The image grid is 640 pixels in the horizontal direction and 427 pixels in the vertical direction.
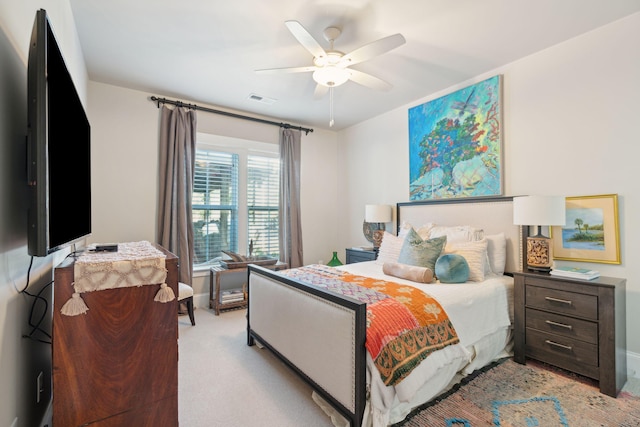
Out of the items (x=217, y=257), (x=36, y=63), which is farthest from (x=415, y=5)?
(x=217, y=257)

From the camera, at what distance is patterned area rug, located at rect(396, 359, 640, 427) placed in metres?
1.75

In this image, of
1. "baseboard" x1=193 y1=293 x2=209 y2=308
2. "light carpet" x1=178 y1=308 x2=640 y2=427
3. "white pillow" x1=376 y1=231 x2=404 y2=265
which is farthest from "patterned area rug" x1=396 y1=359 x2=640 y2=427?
"baseboard" x1=193 y1=293 x2=209 y2=308

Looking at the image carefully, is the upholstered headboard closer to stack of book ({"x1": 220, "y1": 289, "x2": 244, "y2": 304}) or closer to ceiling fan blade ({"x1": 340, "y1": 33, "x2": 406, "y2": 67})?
ceiling fan blade ({"x1": 340, "y1": 33, "x2": 406, "y2": 67})

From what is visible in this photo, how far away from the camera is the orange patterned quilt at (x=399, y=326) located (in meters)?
1.59

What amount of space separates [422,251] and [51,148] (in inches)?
104

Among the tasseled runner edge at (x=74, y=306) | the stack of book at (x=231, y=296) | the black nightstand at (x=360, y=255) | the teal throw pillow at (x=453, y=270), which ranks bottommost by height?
the stack of book at (x=231, y=296)

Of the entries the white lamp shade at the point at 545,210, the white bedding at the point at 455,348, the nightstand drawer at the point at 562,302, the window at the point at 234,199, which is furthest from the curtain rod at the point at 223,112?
the nightstand drawer at the point at 562,302

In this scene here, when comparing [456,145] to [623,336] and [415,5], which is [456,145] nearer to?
[415,5]

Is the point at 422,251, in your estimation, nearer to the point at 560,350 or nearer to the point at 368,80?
the point at 560,350

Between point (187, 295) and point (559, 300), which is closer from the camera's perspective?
point (559, 300)

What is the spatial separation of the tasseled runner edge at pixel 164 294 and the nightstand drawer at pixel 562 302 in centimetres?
267

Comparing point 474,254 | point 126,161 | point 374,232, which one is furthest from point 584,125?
point 126,161

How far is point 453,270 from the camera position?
96.7 inches

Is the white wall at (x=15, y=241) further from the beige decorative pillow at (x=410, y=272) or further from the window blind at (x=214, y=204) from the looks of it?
the window blind at (x=214, y=204)
